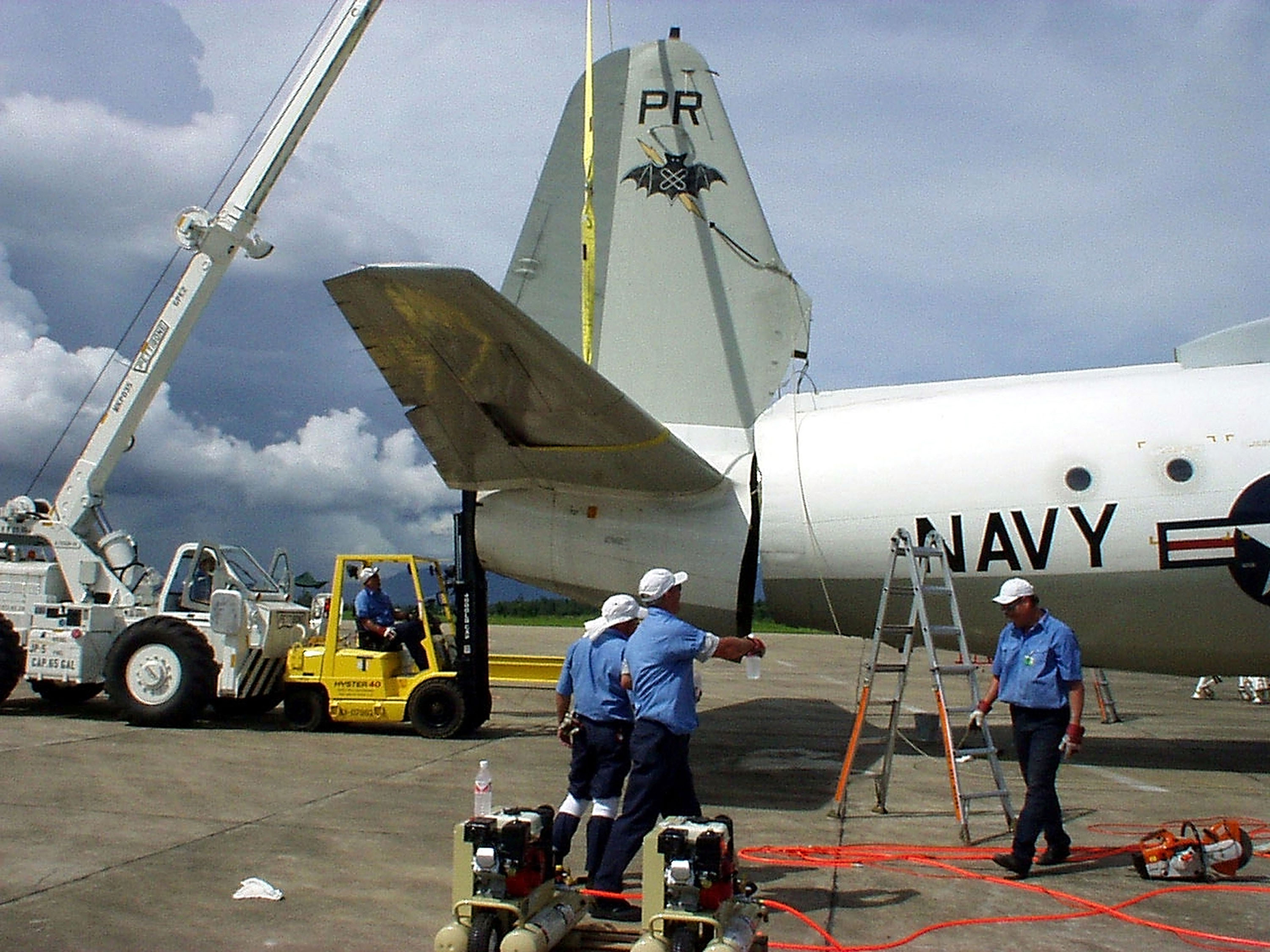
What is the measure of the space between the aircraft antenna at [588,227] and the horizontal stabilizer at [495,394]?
51.1 inches

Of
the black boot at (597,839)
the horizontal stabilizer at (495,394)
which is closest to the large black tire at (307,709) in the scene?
the horizontal stabilizer at (495,394)

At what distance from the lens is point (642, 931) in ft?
12.4

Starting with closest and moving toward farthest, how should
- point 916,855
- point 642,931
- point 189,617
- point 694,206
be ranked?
point 642,931, point 916,855, point 694,206, point 189,617

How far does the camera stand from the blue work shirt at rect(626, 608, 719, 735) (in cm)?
470

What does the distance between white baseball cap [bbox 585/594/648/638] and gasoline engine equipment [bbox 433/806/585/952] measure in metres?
1.43

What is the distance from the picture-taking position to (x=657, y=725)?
15.4 feet

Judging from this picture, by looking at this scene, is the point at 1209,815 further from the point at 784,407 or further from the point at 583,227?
the point at 583,227

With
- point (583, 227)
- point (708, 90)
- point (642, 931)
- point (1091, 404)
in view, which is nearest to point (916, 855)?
point (642, 931)

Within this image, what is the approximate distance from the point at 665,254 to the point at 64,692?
29.4ft

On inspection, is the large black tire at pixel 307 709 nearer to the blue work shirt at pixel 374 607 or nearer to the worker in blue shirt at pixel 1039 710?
the blue work shirt at pixel 374 607

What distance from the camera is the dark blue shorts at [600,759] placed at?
198 inches

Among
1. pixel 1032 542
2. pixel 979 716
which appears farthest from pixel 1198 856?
pixel 1032 542

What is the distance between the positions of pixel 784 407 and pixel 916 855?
4658 millimetres

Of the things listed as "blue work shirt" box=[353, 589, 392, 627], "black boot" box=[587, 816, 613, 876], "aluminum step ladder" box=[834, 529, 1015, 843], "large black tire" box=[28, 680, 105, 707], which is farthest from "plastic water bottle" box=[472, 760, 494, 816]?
"large black tire" box=[28, 680, 105, 707]
